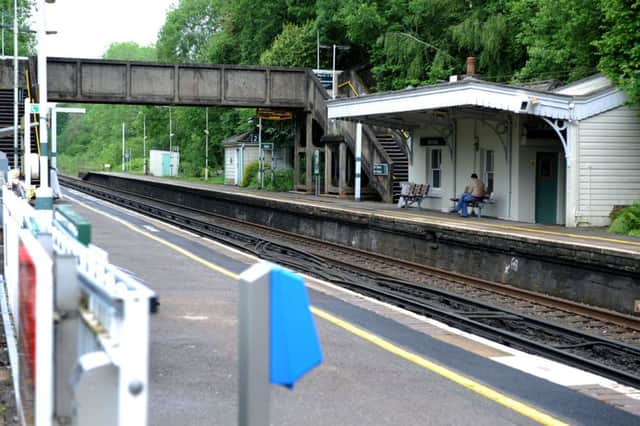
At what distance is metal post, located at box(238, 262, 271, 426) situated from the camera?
304 cm

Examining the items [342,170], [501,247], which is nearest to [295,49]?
[342,170]

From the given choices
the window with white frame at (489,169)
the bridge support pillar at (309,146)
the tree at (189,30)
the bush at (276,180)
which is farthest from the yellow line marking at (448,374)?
the tree at (189,30)

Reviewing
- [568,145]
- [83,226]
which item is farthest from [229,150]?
[83,226]

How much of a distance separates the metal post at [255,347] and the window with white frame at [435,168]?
25.9 meters

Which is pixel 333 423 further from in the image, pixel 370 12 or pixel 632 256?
pixel 370 12

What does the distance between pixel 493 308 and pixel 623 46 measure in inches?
434

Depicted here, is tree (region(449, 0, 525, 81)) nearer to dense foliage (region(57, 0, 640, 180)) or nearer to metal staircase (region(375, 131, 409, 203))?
dense foliage (region(57, 0, 640, 180))

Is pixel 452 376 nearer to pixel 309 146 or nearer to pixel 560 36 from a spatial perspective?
pixel 560 36

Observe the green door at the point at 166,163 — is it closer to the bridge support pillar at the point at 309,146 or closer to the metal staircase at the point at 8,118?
the metal staircase at the point at 8,118

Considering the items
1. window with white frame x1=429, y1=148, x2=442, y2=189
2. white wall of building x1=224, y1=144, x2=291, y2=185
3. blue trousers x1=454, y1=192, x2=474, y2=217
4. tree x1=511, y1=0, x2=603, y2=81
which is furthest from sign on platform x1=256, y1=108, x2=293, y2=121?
blue trousers x1=454, y1=192, x2=474, y2=217

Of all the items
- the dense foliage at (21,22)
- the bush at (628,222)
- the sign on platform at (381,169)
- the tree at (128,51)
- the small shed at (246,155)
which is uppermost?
the tree at (128,51)

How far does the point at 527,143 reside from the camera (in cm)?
2392

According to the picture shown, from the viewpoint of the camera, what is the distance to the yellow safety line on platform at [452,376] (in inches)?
247

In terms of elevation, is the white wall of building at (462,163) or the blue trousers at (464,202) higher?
the white wall of building at (462,163)
